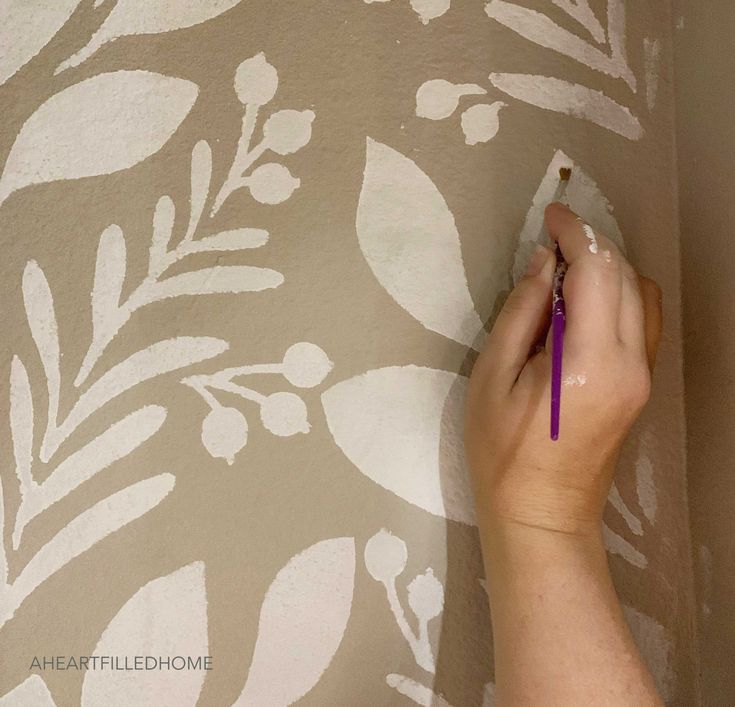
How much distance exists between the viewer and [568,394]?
60 centimetres

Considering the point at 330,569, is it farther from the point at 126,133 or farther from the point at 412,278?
the point at 126,133

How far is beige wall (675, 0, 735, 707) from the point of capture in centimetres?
63

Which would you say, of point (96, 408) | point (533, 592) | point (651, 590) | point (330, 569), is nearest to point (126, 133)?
point (96, 408)

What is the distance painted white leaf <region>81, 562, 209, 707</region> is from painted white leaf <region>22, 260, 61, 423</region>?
7.8 inches

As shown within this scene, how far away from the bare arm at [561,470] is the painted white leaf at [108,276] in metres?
0.36

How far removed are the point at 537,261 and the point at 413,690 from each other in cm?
41

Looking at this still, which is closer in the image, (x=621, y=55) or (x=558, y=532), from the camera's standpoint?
(x=558, y=532)

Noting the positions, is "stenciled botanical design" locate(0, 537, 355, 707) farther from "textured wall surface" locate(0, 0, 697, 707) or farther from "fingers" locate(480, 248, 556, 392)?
"fingers" locate(480, 248, 556, 392)

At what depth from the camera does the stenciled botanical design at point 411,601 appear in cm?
68

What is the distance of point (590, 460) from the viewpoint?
62 centimetres

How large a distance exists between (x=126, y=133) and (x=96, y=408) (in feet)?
0.88

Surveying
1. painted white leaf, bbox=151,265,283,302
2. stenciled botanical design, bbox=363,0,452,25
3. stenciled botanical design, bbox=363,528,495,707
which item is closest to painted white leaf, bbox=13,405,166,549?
painted white leaf, bbox=151,265,283,302

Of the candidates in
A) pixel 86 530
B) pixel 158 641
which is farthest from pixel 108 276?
pixel 158 641

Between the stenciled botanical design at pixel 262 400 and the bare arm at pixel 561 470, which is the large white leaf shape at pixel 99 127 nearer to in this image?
the stenciled botanical design at pixel 262 400
